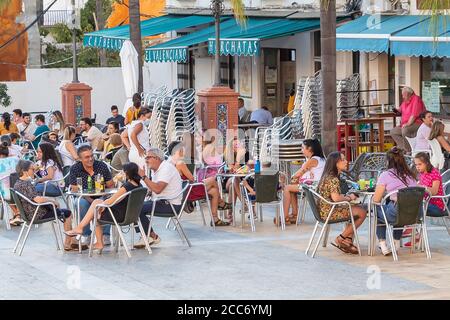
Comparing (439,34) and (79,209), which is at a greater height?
(439,34)

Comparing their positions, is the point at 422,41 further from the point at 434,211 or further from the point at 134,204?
the point at 134,204

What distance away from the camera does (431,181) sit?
15555 mm

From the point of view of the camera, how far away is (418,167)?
15.6m

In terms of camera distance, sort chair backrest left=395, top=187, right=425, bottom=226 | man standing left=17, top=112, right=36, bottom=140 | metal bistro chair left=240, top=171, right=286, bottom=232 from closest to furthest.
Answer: chair backrest left=395, top=187, right=425, bottom=226, metal bistro chair left=240, top=171, right=286, bottom=232, man standing left=17, top=112, right=36, bottom=140

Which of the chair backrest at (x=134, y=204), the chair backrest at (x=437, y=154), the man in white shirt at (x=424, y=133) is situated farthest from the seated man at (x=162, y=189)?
the man in white shirt at (x=424, y=133)

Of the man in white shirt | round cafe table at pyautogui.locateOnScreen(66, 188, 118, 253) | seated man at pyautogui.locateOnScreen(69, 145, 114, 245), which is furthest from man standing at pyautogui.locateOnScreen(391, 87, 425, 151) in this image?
round cafe table at pyautogui.locateOnScreen(66, 188, 118, 253)

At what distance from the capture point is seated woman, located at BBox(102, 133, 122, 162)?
21783mm

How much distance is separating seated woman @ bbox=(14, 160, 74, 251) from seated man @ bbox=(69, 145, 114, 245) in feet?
0.73

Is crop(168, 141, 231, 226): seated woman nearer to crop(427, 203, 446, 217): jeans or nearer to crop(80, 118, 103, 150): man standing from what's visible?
crop(427, 203, 446, 217): jeans

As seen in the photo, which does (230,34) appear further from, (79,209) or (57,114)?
(79,209)

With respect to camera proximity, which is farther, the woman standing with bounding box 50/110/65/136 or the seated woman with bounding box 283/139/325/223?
the woman standing with bounding box 50/110/65/136

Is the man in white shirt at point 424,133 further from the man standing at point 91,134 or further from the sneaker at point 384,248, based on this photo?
the man standing at point 91,134

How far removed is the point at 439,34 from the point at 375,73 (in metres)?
5.20
